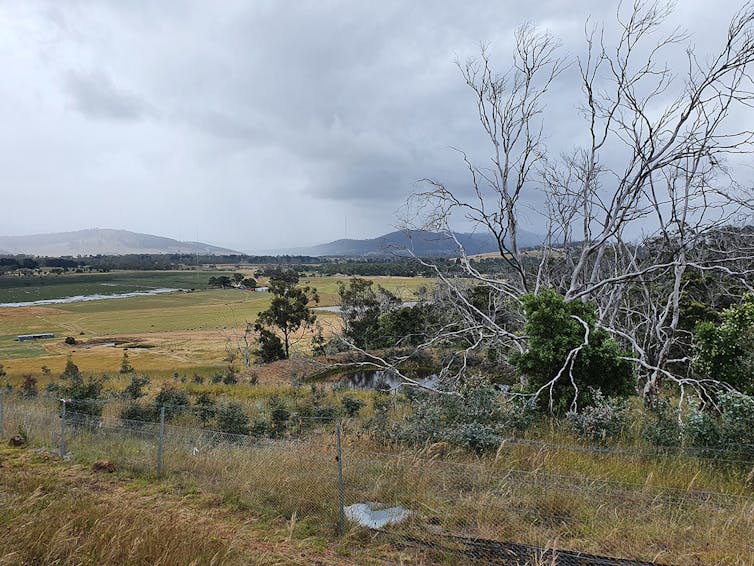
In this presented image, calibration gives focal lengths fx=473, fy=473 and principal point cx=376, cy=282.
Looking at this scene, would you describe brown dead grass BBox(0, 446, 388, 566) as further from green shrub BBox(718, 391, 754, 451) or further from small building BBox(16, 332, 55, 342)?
small building BBox(16, 332, 55, 342)

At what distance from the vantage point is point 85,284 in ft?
409

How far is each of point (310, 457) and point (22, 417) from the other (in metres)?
8.12

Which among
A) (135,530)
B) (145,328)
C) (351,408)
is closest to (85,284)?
(145,328)

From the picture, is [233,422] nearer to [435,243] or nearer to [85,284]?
[435,243]

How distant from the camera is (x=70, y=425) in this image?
9.97 m

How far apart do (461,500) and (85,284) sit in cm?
14231

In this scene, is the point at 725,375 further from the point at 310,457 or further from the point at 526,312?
the point at 310,457

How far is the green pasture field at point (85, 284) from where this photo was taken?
341 feet

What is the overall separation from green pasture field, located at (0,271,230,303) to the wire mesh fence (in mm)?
111572

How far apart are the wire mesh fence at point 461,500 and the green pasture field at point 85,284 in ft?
366

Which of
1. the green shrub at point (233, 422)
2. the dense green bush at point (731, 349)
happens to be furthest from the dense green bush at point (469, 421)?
the green shrub at point (233, 422)

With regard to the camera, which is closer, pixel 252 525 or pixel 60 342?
pixel 252 525

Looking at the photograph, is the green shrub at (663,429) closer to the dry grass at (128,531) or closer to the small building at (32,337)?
the dry grass at (128,531)

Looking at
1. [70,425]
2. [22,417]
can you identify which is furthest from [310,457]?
[22,417]
